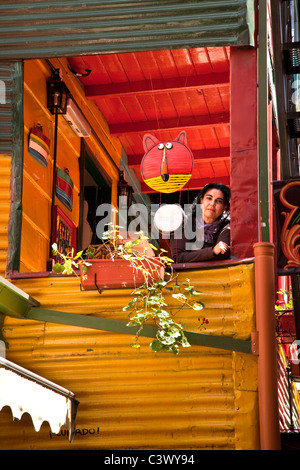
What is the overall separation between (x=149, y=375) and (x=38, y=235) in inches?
98.4

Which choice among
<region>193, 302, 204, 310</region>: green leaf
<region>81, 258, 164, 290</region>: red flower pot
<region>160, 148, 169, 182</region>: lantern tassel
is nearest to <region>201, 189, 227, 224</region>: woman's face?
<region>160, 148, 169, 182</region>: lantern tassel

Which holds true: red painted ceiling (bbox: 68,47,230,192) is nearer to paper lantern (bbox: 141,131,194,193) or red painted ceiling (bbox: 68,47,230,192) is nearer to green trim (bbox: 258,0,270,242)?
paper lantern (bbox: 141,131,194,193)

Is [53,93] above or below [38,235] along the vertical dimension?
above

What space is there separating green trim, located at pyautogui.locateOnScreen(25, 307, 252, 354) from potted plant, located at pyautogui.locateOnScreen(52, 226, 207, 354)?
9 cm

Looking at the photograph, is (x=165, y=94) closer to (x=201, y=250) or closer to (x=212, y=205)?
(x=212, y=205)

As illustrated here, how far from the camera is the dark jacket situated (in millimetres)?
6895

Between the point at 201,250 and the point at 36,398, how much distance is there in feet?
6.92

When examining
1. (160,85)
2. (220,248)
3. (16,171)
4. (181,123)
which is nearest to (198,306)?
(220,248)

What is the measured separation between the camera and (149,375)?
21.7 feet

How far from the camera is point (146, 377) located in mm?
6602

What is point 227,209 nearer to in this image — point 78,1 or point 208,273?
point 208,273

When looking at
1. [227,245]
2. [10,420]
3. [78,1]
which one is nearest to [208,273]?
[227,245]

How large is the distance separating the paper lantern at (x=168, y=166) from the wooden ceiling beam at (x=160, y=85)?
9.38 feet

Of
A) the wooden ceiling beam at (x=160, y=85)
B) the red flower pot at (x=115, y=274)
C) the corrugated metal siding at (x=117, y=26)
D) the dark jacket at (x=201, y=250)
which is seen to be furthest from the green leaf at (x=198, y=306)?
the wooden ceiling beam at (x=160, y=85)
